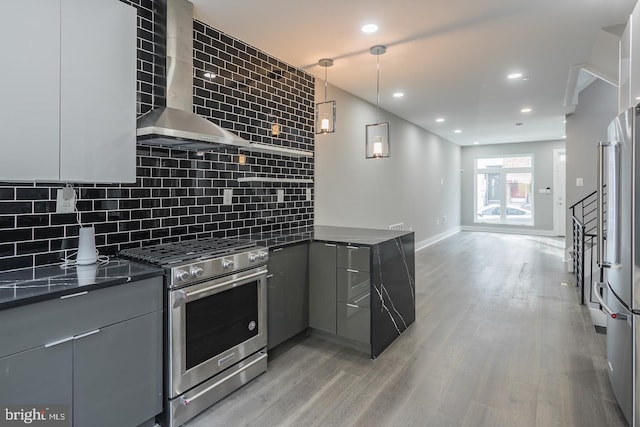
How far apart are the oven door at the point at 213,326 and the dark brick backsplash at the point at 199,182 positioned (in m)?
0.69

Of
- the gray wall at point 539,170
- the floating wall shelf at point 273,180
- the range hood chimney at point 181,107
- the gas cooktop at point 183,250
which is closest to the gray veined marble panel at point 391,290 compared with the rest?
the gas cooktop at point 183,250

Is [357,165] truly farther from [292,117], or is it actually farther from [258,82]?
[258,82]

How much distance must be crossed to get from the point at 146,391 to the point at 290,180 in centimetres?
217

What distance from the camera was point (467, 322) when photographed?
349 cm

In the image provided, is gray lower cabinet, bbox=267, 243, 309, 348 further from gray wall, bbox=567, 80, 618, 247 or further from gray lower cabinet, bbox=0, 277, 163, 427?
gray wall, bbox=567, 80, 618, 247

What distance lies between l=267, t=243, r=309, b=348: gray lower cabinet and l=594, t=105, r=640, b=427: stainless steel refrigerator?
2.05 metres

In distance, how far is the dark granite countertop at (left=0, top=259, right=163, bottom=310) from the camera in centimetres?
145

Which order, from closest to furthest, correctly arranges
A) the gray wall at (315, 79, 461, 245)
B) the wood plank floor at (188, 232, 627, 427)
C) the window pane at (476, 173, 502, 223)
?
the wood plank floor at (188, 232, 627, 427) → the gray wall at (315, 79, 461, 245) → the window pane at (476, 173, 502, 223)

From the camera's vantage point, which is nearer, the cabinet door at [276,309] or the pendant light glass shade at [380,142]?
the cabinet door at [276,309]

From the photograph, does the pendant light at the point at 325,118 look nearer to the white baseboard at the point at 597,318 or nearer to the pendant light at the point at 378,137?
the pendant light at the point at 378,137

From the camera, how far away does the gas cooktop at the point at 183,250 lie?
2.05m

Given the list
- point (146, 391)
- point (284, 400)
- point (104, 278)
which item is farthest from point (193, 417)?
point (104, 278)

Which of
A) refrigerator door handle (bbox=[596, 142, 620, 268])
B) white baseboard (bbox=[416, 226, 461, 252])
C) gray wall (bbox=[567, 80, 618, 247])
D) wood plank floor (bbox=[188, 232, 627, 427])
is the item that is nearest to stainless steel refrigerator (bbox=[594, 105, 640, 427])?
refrigerator door handle (bbox=[596, 142, 620, 268])

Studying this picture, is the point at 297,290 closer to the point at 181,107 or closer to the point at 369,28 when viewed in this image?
the point at 181,107
